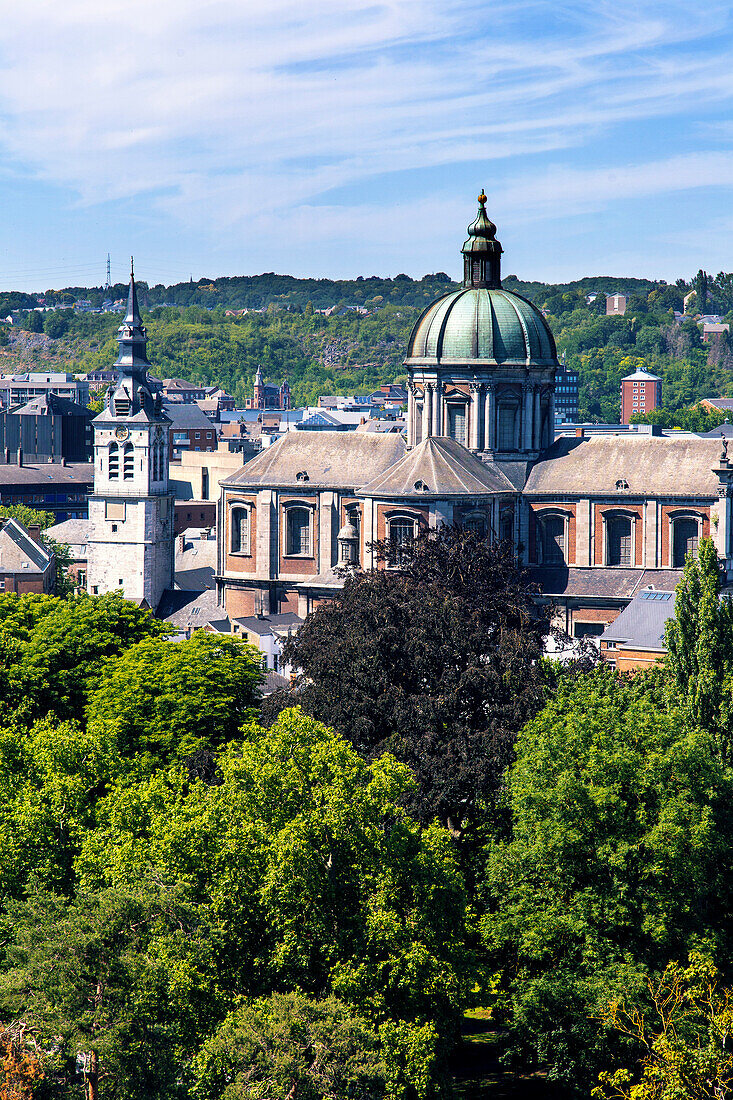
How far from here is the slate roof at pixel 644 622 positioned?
65250 millimetres

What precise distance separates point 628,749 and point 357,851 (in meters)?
8.18

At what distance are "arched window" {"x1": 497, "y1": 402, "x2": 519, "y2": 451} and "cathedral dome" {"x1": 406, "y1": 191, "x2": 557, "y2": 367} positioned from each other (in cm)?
227

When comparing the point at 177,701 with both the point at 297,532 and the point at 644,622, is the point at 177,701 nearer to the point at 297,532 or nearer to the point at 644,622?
the point at 644,622

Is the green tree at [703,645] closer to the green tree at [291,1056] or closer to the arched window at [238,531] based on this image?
the green tree at [291,1056]

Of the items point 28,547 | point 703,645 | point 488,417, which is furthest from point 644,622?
point 28,547

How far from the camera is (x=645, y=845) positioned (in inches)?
1474

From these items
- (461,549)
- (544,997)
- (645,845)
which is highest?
(461,549)

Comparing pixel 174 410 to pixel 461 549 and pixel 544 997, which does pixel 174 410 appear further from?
pixel 544 997

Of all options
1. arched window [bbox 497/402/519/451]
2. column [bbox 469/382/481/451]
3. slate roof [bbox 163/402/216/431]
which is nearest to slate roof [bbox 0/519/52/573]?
column [bbox 469/382/481/451]

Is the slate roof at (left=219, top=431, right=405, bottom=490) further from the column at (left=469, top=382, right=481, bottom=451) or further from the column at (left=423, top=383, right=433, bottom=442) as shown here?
the column at (left=469, top=382, right=481, bottom=451)

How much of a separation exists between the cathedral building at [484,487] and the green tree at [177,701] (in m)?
18.9

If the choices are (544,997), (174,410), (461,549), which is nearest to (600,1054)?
(544,997)

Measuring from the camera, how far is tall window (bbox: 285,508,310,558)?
275ft

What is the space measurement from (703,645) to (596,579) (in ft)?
101
